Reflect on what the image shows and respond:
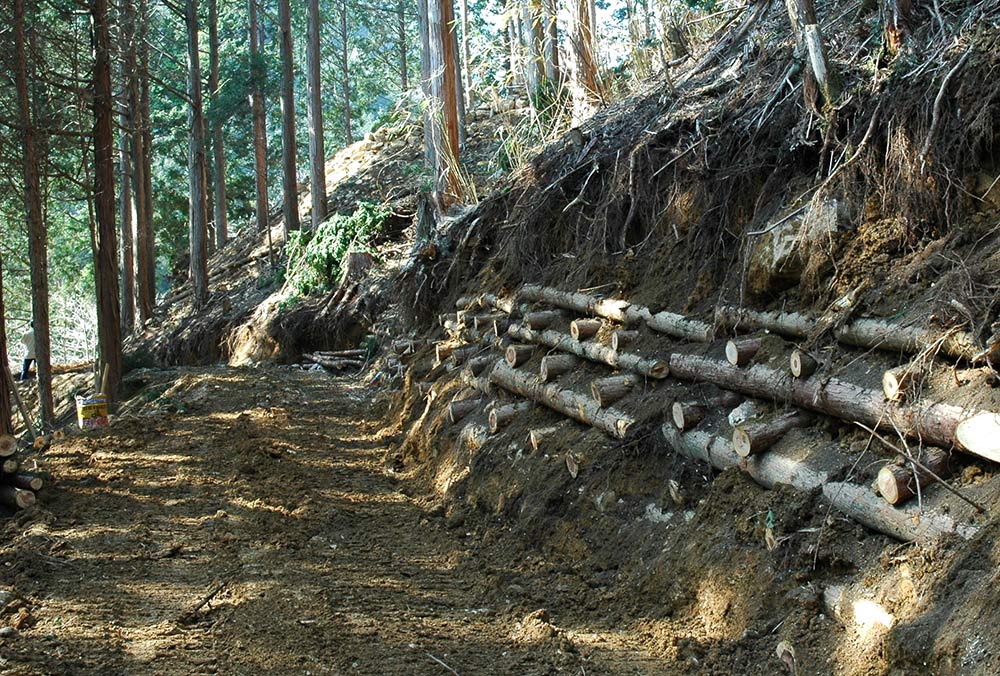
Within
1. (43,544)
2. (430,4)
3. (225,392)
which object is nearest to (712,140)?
(43,544)

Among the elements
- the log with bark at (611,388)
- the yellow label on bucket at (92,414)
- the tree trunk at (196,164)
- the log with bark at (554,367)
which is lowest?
the yellow label on bucket at (92,414)

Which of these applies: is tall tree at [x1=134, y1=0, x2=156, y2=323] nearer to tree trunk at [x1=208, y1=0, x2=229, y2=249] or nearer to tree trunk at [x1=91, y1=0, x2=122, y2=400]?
tree trunk at [x1=208, y1=0, x2=229, y2=249]

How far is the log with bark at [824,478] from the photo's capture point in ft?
11.2

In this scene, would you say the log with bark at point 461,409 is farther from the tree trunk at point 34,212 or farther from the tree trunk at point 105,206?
the tree trunk at point 105,206

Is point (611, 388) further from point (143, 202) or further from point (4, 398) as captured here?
point (143, 202)

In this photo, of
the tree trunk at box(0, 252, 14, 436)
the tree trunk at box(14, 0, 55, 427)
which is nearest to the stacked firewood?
the tree trunk at box(0, 252, 14, 436)

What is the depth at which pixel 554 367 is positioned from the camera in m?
6.85

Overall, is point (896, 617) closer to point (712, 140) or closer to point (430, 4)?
point (712, 140)

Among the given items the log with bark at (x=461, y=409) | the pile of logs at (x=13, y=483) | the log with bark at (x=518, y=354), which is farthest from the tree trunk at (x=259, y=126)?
the pile of logs at (x=13, y=483)

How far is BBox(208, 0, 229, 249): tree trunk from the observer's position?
74.1 ft

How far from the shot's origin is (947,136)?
472 centimetres

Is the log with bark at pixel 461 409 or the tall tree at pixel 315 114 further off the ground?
the tall tree at pixel 315 114

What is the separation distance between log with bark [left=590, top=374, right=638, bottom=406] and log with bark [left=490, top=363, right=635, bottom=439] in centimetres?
7

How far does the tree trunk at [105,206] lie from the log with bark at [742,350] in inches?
351
